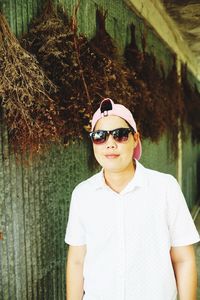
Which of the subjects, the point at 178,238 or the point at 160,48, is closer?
the point at 178,238

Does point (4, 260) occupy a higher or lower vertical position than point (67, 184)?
lower

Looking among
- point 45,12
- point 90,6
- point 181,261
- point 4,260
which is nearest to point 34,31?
point 45,12

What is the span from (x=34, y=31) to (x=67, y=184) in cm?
131

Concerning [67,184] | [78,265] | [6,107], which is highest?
[6,107]

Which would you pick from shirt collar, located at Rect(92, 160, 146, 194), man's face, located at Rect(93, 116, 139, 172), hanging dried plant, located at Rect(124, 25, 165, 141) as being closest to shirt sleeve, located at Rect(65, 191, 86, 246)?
shirt collar, located at Rect(92, 160, 146, 194)

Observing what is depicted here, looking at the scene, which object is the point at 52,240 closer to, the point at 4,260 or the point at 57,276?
the point at 57,276

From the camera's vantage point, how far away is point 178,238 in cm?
188

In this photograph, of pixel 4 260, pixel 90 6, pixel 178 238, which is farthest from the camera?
pixel 90 6

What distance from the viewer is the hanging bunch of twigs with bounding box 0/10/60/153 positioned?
200cm

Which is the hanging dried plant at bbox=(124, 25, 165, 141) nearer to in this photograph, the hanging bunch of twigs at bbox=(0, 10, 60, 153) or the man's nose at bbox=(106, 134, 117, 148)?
the hanging bunch of twigs at bbox=(0, 10, 60, 153)

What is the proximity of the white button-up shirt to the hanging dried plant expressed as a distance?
221 cm

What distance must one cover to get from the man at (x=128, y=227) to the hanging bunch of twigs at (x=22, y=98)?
0.41 meters

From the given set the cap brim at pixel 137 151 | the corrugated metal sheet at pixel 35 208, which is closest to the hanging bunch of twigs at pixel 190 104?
the corrugated metal sheet at pixel 35 208

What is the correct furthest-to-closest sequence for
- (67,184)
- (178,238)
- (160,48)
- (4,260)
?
(160,48), (67,184), (4,260), (178,238)
